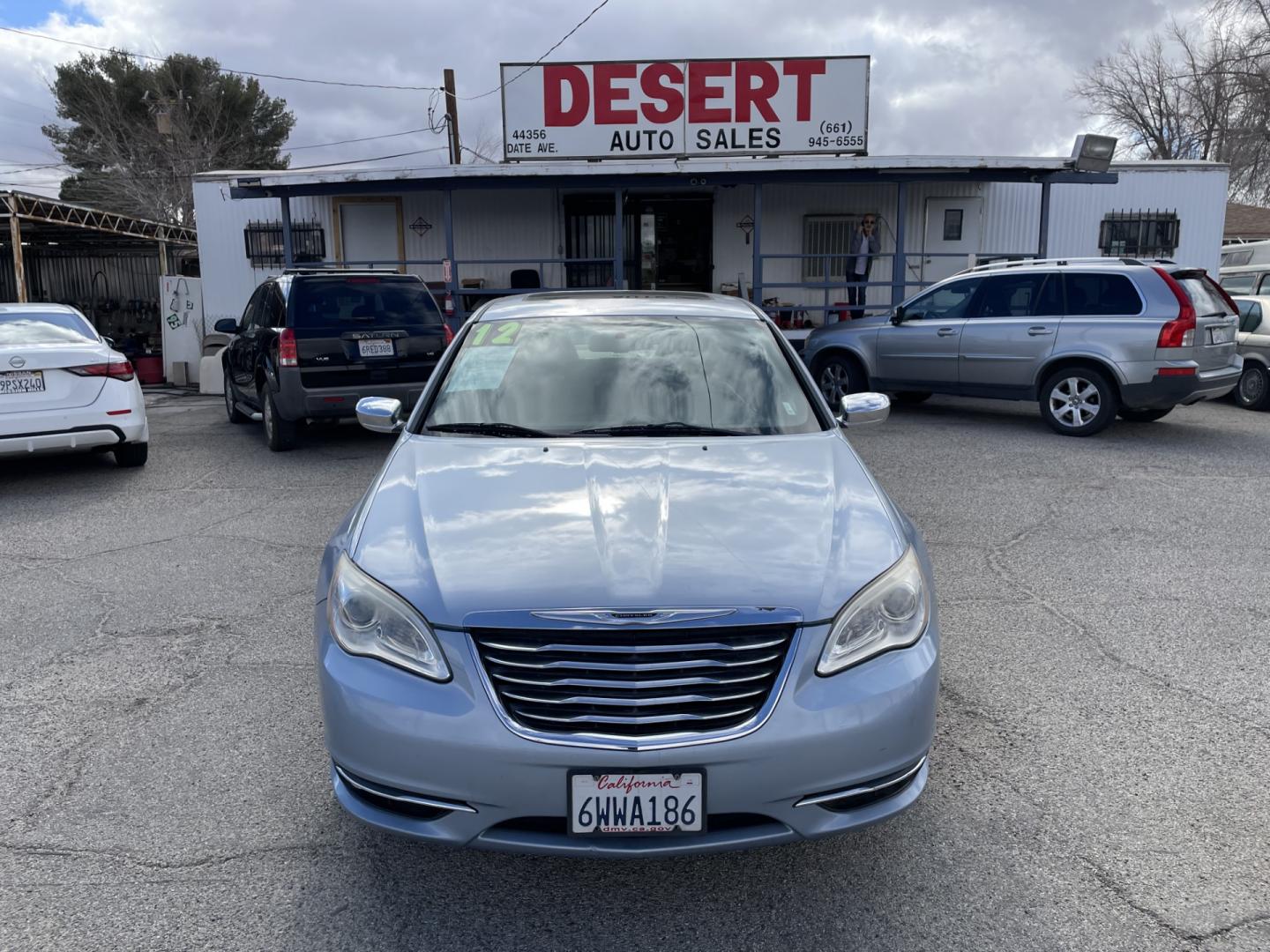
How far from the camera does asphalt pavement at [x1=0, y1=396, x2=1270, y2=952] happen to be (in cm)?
254

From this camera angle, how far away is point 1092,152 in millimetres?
13141

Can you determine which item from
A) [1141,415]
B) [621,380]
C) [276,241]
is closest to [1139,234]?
[1141,415]

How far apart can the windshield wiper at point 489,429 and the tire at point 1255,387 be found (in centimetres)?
1090

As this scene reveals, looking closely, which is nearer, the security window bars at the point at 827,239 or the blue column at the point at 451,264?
the blue column at the point at 451,264

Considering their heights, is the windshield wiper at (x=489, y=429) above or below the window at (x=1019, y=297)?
below

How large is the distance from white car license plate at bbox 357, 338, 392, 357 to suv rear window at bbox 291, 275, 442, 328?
0.68ft

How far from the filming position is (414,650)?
250 cm

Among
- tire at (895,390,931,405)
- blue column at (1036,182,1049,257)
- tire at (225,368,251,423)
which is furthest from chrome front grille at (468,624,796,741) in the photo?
blue column at (1036,182,1049,257)

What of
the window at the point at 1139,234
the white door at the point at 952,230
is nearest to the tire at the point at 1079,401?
the white door at the point at 952,230

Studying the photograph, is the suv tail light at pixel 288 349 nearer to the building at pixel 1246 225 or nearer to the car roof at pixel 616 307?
the car roof at pixel 616 307

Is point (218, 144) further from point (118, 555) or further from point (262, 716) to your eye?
point (262, 716)

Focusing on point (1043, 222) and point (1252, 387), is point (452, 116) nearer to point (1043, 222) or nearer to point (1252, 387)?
point (1043, 222)

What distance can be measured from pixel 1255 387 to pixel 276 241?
14.6 meters

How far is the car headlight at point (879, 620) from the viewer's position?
8.16ft
